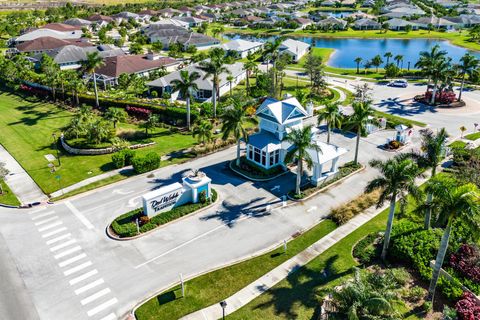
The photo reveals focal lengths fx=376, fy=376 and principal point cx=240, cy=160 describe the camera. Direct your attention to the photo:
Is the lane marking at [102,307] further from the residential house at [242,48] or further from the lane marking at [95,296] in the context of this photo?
the residential house at [242,48]

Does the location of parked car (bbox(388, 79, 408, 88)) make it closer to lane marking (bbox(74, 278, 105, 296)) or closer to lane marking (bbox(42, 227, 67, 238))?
lane marking (bbox(42, 227, 67, 238))

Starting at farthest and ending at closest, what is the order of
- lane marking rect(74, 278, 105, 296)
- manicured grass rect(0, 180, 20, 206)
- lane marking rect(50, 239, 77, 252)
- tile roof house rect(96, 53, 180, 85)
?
tile roof house rect(96, 53, 180, 85) → manicured grass rect(0, 180, 20, 206) → lane marking rect(50, 239, 77, 252) → lane marking rect(74, 278, 105, 296)

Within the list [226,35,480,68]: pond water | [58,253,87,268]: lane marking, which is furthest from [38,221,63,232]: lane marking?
[226,35,480,68]: pond water

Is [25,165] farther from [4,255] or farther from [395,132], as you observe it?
[395,132]

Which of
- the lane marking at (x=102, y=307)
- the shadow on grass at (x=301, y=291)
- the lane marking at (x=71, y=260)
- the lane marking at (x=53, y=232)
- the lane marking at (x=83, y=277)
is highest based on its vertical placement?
the shadow on grass at (x=301, y=291)

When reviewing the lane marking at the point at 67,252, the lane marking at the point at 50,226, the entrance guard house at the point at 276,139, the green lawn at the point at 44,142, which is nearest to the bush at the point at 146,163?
the green lawn at the point at 44,142

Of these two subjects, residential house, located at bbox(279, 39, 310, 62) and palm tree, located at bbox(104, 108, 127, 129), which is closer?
palm tree, located at bbox(104, 108, 127, 129)

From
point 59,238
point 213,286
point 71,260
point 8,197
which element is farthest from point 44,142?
point 213,286
